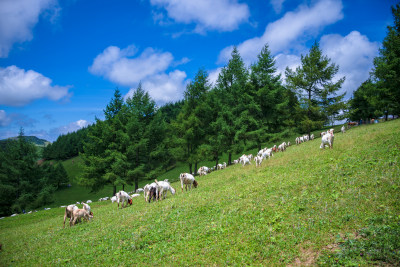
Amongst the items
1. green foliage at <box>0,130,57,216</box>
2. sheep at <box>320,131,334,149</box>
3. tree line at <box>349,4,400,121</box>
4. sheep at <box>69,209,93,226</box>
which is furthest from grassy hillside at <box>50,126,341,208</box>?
sheep at <box>69,209,93,226</box>

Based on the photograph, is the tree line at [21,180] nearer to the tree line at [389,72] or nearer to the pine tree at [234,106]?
the pine tree at [234,106]

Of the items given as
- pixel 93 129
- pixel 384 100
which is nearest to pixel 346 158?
pixel 384 100

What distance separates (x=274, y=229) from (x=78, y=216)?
45.5 feet

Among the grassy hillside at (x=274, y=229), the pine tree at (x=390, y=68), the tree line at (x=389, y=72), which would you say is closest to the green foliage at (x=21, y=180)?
the grassy hillside at (x=274, y=229)

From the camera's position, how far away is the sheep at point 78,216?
1371cm

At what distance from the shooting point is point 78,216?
13.8 m

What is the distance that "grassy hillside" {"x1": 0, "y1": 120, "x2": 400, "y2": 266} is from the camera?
504cm

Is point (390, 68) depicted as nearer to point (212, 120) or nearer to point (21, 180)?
point (212, 120)

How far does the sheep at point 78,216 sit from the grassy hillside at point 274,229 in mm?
2379

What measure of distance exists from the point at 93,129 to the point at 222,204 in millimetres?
30685

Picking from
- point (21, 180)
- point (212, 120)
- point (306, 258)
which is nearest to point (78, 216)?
point (306, 258)

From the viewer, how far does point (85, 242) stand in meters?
9.16

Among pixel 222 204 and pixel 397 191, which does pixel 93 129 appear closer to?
pixel 222 204

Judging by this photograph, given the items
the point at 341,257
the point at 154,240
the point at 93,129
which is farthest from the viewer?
the point at 93,129
